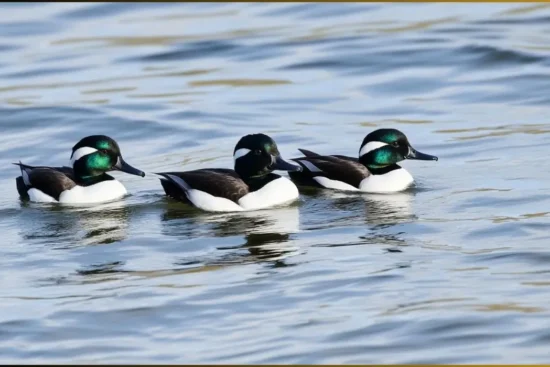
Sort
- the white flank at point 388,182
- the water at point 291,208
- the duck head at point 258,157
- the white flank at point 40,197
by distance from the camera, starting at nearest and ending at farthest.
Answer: the water at point 291,208 → the duck head at point 258,157 → the white flank at point 40,197 → the white flank at point 388,182

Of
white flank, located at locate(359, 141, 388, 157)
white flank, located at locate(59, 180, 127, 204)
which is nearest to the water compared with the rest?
white flank, located at locate(59, 180, 127, 204)

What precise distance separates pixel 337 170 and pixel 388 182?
53 centimetres

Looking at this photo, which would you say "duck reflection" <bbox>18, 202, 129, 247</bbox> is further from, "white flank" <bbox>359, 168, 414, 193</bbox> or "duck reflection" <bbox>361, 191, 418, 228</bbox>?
"white flank" <bbox>359, 168, 414, 193</bbox>

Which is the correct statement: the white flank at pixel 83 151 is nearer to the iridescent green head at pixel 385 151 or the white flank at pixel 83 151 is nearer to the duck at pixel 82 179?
the duck at pixel 82 179

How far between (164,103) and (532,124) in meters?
5.56

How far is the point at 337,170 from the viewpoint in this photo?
13.8 metres

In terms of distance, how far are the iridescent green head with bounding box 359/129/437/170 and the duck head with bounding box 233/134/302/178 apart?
1044 millimetres

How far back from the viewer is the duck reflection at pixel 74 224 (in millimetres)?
12070

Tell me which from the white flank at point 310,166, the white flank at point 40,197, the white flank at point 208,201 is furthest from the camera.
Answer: the white flank at point 310,166

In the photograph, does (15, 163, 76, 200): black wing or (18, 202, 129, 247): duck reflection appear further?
(15, 163, 76, 200): black wing

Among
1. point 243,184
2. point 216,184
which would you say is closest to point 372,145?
point 243,184

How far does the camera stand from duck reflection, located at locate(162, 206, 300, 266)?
11.1m

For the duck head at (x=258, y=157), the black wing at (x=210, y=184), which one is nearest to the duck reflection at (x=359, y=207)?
the duck head at (x=258, y=157)

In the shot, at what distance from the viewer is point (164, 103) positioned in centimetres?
1972
